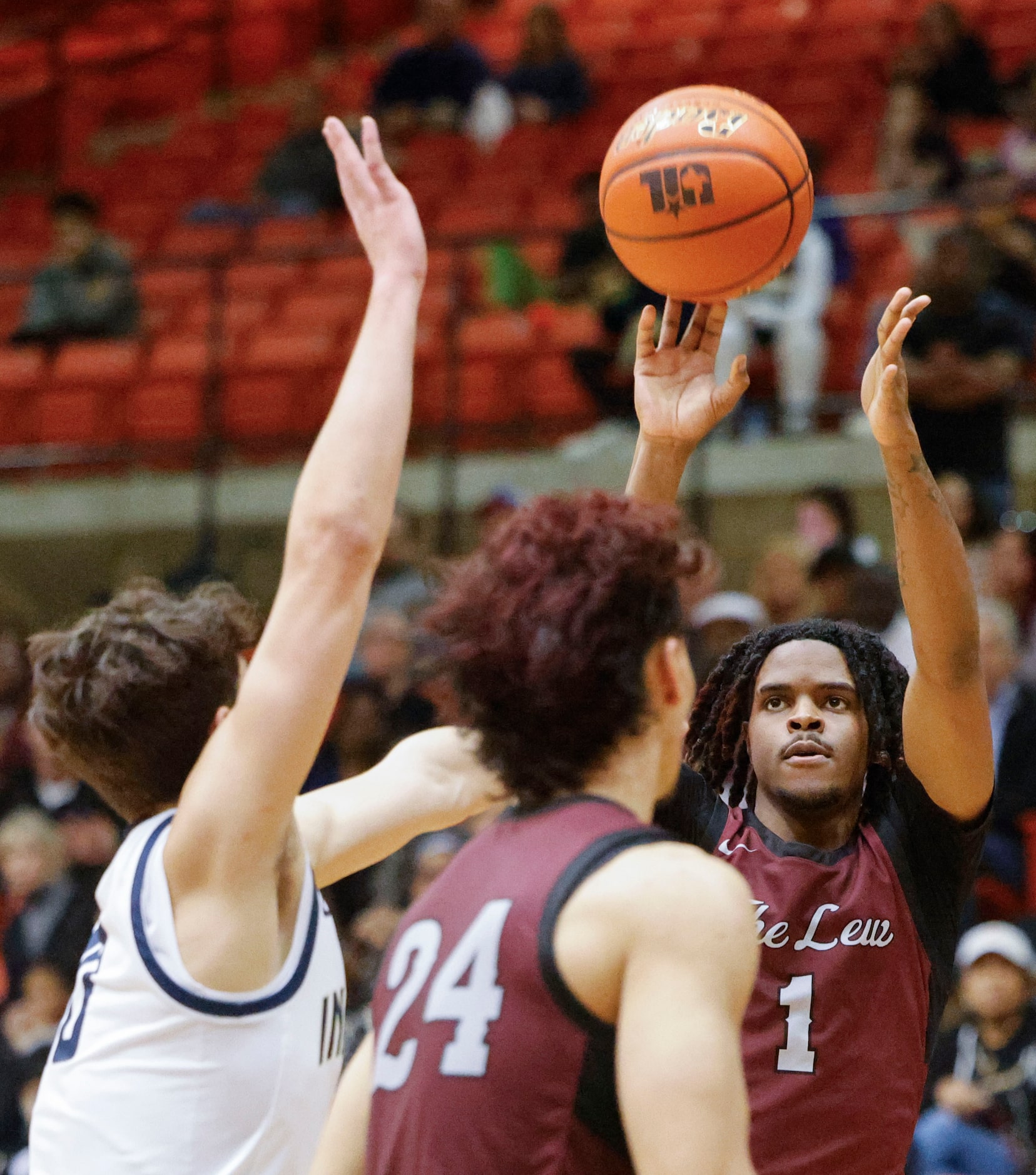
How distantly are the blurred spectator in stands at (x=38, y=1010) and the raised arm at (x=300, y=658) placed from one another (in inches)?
200

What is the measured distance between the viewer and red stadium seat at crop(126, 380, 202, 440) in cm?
962

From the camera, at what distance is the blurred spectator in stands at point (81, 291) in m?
9.55

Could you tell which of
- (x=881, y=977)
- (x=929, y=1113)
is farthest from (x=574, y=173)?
(x=881, y=977)

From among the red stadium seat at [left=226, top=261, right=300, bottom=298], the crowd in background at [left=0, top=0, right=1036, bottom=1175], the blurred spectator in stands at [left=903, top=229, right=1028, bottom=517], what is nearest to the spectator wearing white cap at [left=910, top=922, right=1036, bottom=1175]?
the crowd in background at [left=0, top=0, right=1036, bottom=1175]

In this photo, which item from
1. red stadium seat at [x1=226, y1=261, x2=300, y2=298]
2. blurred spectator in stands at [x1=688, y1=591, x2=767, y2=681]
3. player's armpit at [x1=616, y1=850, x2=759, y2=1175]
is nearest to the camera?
player's armpit at [x1=616, y1=850, x2=759, y2=1175]

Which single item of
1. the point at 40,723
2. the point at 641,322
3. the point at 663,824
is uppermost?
the point at 641,322

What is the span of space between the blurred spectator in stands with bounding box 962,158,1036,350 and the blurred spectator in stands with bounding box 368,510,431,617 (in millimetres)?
2792

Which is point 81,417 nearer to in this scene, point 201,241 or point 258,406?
point 258,406

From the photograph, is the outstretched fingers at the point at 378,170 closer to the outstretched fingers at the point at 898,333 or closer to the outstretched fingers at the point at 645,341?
the outstretched fingers at the point at 898,333

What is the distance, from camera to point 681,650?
82.6 inches

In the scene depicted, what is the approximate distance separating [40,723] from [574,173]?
866 centimetres

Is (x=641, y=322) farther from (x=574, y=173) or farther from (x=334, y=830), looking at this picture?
(x=574, y=173)

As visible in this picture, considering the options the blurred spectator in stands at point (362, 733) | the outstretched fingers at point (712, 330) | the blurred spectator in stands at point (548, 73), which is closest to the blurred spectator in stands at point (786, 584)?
the blurred spectator in stands at point (362, 733)

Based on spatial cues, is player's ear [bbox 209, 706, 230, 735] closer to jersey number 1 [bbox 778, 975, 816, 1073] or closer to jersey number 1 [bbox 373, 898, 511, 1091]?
jersey number 1 [bbox 373, 898, 511, 1091]
